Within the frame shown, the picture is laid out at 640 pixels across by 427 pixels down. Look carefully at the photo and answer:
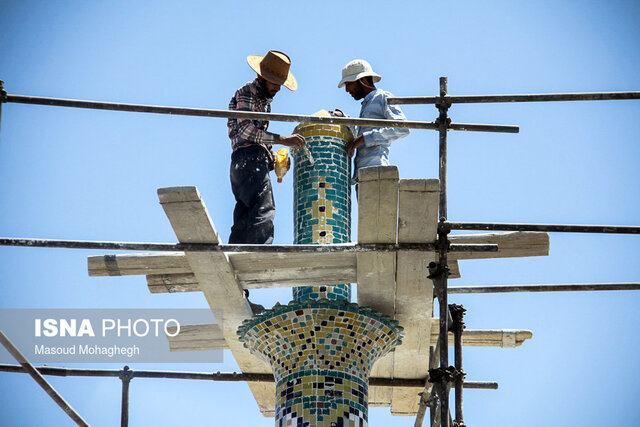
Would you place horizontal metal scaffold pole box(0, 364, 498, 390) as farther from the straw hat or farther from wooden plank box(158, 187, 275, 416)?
the straw hat

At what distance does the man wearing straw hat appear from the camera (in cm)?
1009

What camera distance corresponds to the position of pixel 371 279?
30.7ft

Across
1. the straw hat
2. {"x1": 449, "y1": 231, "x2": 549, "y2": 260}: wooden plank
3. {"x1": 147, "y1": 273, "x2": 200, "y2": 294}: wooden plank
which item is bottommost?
{"x1": 147, "y1": 273, "x2": 200, "y2": 294}: wooden plank

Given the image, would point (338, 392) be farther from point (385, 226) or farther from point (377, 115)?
point (377, 115)

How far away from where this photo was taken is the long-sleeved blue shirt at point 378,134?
34.1 feet

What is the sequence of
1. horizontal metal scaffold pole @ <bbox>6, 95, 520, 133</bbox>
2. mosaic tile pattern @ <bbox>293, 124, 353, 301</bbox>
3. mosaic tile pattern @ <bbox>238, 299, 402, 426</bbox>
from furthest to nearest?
mosaic tile pattern @ <bbox>293, 124, 353, 301</bbox> → mosaic tile pattern @ <bbox>238, 299, 402, 426</bbox> → horizontal metal scaffold pole @ <bbox>6, 95, 520, 133</bbox>

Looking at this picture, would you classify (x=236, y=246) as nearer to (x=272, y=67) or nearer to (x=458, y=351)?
(x=458, y=351)

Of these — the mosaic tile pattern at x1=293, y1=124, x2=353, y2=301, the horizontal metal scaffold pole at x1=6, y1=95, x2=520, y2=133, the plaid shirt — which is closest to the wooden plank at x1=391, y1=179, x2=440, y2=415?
the mosaic tile pattern at x1=293, y1=124, x2=353, y2=301

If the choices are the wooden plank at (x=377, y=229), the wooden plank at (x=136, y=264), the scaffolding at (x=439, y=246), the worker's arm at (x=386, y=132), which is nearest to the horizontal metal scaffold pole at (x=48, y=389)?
the scaffolding at (x=439, y=246)

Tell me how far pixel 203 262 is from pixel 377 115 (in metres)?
2.33

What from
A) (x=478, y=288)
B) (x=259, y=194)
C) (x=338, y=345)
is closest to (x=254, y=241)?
(x=259, y=194)

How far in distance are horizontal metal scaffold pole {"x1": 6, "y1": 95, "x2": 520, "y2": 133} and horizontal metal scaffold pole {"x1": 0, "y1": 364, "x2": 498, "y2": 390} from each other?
242cm

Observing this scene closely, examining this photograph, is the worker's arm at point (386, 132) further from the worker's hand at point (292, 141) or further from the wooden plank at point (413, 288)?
the wooden plank at point (413, 288)

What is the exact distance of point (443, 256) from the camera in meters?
8.77
